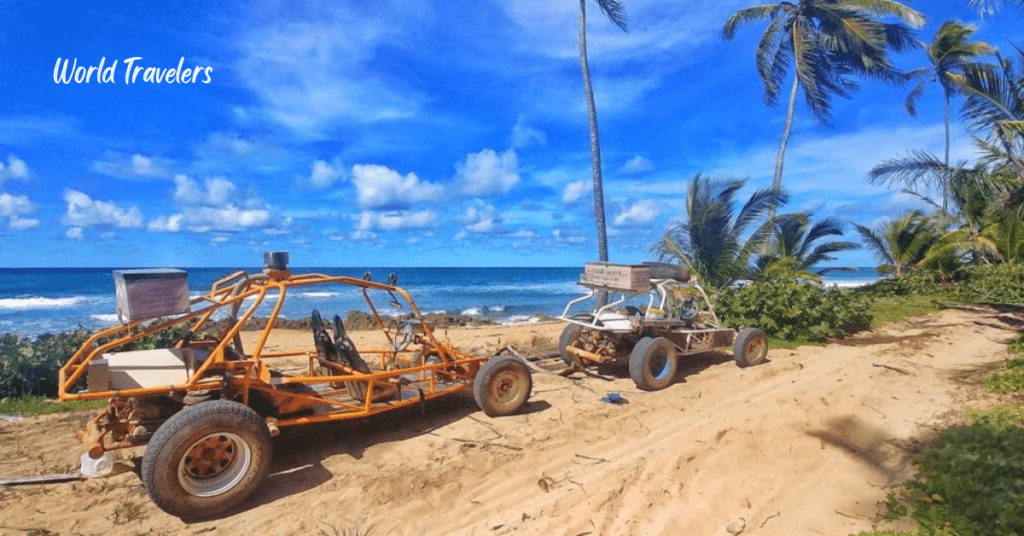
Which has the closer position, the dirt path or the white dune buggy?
the dirt path

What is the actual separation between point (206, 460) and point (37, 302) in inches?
1391

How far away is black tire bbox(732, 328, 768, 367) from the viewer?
836 centimetres

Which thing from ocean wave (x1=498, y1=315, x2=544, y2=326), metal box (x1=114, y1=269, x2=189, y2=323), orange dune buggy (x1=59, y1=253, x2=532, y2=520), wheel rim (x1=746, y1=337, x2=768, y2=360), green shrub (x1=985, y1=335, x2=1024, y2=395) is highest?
metal box (x1=114, y1=269, x2=189, y2=323)

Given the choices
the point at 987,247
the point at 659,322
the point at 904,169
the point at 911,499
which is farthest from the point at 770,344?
the point at 987,247

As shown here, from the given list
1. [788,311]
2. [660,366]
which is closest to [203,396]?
[660,366]

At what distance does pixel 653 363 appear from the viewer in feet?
24.1

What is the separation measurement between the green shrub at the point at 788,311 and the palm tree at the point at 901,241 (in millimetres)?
10343

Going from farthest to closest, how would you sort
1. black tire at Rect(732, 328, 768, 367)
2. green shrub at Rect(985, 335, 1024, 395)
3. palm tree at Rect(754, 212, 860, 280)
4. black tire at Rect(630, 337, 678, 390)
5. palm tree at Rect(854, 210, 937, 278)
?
palm tree at Rect(854, 210, 937, 278) < palm tree at Rect(754, 212, 860, 280) < black tire at Rect(732, 328, 768, 367) < black tire at Rect(630, 337, 678, 390) < green shrub at Rect(985, 335, 1024, 395)

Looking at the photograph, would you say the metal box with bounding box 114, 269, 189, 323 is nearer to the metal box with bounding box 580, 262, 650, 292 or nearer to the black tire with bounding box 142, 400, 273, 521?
the black tire with bounding box 142, 400, 273, 521

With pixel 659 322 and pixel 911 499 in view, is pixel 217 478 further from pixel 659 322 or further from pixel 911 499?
pixel 659 322

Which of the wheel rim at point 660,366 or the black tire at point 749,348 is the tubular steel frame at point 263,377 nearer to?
the wheel rim at point 660,366

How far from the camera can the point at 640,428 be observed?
575cm

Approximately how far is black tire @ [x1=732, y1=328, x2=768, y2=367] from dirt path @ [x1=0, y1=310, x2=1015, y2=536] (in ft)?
3.44

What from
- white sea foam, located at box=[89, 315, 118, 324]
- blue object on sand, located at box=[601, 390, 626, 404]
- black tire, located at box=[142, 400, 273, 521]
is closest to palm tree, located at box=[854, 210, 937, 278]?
blue object on sand, located at box=[601, 390, 626, 404]
